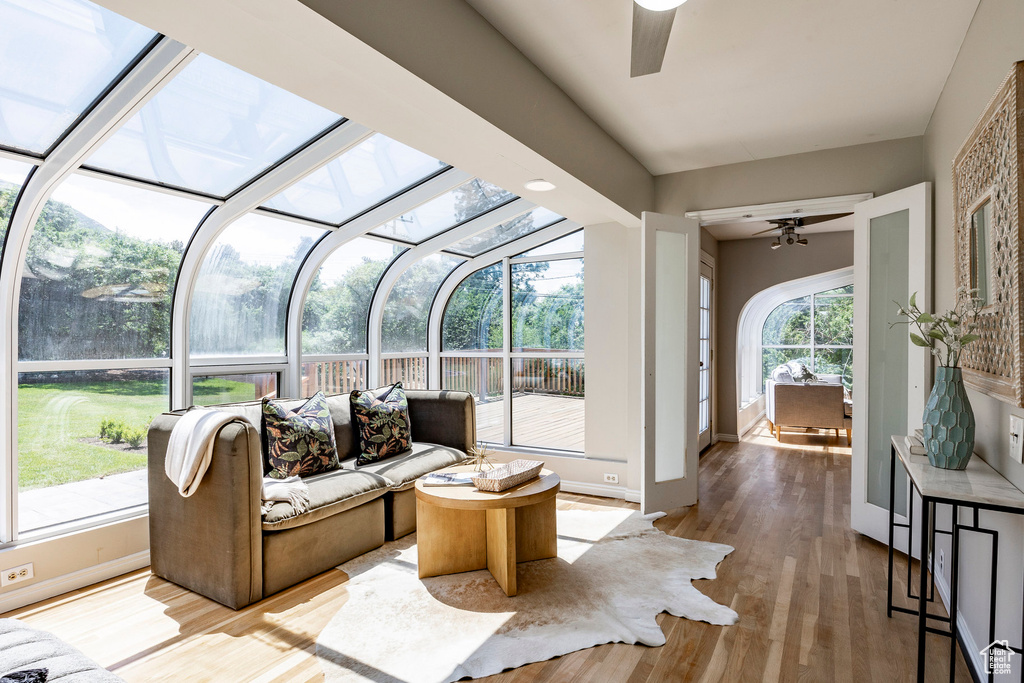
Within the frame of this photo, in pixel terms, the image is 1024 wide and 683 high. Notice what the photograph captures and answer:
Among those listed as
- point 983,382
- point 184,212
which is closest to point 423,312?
point 184,212

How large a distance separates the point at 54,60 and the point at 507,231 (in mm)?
3409

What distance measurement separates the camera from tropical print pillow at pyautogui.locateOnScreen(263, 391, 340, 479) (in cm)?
335

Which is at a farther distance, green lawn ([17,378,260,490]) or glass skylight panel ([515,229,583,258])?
glass skylight panel ([515,229,583,258])

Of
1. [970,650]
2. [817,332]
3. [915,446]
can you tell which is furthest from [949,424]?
[817,332]

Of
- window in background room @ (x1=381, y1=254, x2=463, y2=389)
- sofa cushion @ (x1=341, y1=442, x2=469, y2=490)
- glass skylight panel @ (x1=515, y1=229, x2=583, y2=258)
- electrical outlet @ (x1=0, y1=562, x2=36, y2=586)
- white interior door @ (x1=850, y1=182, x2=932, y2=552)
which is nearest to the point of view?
electrical outlet @ (x1=0, y1=562, x2=36, y2=586)

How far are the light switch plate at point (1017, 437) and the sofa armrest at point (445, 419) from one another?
3.30m

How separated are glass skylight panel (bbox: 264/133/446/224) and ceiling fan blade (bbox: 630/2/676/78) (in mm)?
1688

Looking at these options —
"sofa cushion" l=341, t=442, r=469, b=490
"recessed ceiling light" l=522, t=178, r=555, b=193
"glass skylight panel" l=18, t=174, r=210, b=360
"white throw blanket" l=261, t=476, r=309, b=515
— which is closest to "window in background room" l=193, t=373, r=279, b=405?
"glass skylight panel" l=18, t=174, r=210, b=360

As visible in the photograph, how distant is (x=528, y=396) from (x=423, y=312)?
1408 mm

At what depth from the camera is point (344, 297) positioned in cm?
477

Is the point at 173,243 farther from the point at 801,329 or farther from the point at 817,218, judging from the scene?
the point at 801,329

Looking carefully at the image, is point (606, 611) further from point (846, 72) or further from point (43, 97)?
point (43, 97)

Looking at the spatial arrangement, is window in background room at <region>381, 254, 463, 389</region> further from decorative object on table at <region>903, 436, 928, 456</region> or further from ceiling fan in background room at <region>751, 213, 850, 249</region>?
decorative object on table at <region>903, 436, 928, 456</region>

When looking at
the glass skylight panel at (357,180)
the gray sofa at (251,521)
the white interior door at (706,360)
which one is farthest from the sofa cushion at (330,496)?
the white interior door at (706,360)
